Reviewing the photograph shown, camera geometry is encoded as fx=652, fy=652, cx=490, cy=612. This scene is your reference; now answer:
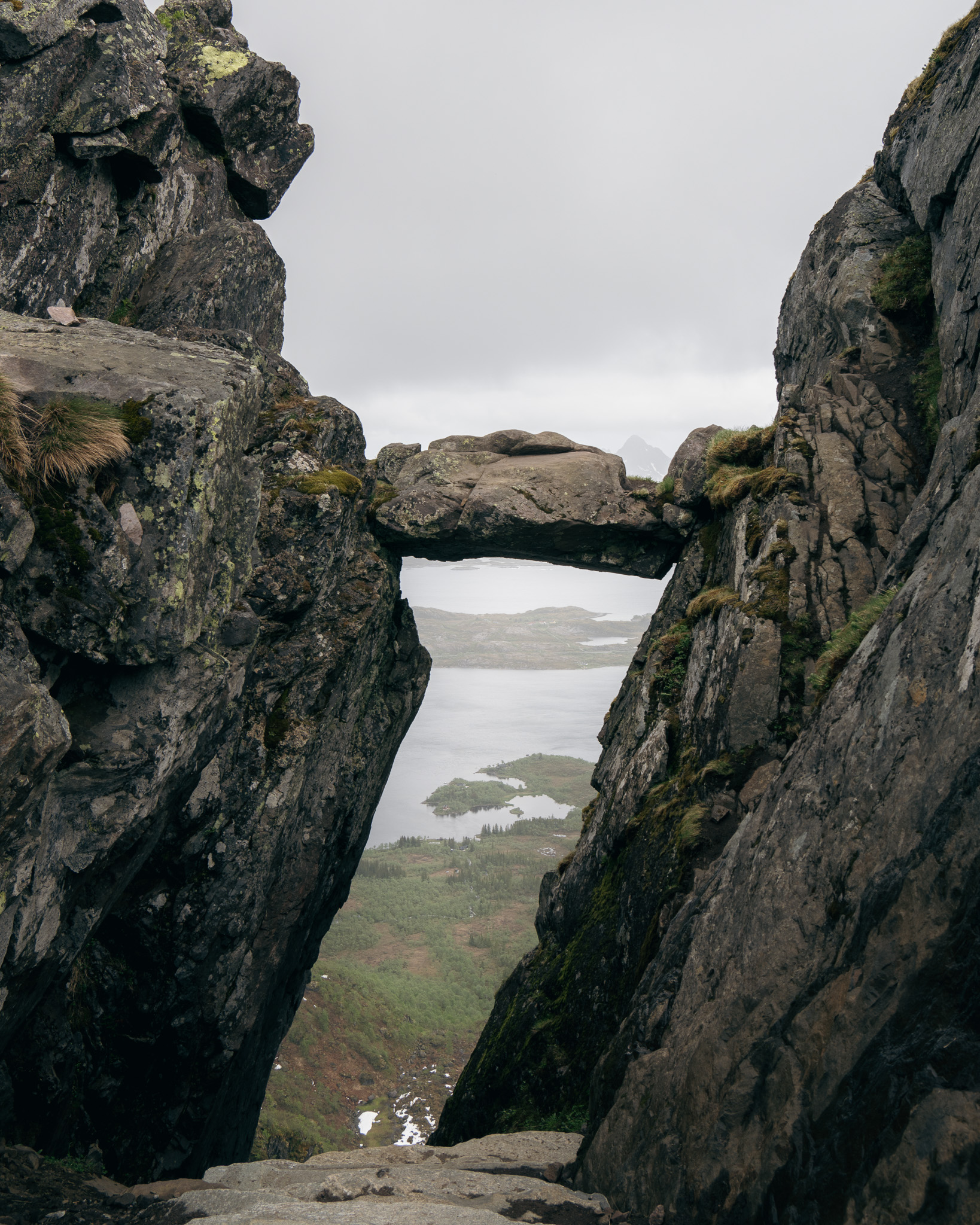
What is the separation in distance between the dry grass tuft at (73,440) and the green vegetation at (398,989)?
1308cm

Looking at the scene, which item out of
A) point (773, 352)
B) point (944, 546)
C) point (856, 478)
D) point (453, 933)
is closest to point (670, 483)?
point (773, 352)

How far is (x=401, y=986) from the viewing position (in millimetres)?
43625

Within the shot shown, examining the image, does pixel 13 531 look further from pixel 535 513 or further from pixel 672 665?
pixel 535 513

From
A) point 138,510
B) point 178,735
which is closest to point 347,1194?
point 178,735

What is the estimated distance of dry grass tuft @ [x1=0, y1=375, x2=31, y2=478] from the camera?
24.3 ft

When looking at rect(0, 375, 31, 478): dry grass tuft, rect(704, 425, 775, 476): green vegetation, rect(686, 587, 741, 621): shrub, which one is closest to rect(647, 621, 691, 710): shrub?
rect(686, 587, 741, 621): shrub

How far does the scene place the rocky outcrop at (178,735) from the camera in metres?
7.79

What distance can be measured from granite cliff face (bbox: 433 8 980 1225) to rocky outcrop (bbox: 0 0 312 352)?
15355 mm

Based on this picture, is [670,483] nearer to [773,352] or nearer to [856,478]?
[773,352]

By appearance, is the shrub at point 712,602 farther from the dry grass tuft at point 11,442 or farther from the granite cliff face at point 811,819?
the dry grass tuft at point 11,442

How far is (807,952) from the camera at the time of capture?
6.12 meters

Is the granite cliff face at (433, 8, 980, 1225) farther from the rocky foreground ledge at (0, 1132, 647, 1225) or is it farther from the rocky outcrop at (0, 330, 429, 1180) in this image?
the rocky outcrop at (0, 330, 429, 1180)

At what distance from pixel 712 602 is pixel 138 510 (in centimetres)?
1155

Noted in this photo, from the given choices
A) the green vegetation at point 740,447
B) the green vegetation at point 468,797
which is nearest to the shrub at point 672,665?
the green vegetation at point 740,447
